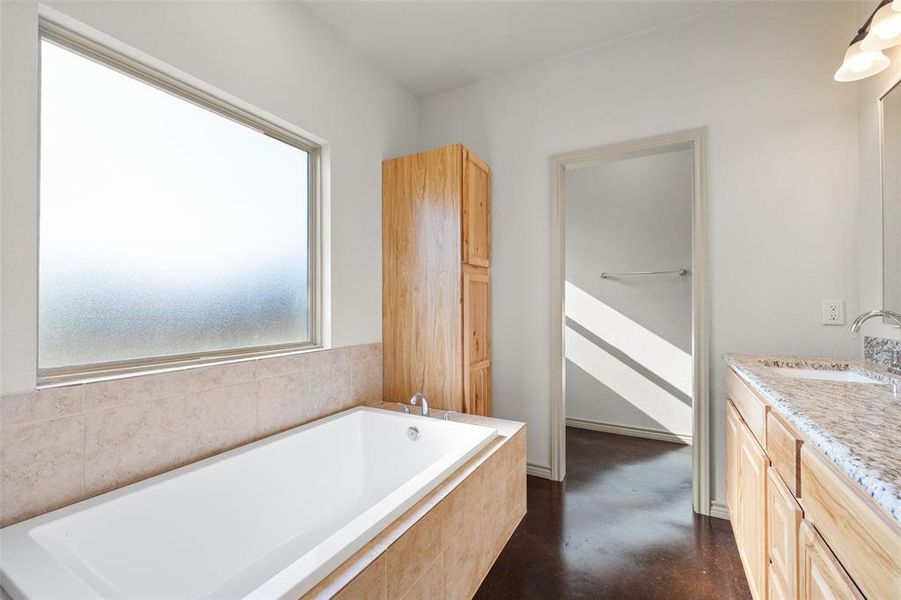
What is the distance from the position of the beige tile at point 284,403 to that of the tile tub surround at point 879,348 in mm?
2523

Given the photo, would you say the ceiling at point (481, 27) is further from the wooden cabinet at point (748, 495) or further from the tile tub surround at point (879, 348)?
the wooden cabinet at point (748, 495)

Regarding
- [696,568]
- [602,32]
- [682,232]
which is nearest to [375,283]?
[602,32]

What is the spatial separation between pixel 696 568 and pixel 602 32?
2799 mm

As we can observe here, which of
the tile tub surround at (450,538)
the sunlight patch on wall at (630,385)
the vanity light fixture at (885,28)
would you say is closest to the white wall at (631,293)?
the sunlight patch on wall at (630,385)

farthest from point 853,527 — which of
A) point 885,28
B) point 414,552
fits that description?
point 885,28

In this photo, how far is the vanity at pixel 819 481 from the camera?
26.1 inches

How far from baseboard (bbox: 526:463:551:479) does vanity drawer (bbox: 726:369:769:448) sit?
1.17m

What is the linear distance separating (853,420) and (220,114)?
7.91 feet

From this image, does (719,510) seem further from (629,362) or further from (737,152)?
(737,152)

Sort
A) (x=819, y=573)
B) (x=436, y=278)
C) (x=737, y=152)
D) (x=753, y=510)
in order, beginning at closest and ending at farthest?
(x=819, y=573)
(x=753, y=510)
(x=737, y=152)
(x=436, y=278)

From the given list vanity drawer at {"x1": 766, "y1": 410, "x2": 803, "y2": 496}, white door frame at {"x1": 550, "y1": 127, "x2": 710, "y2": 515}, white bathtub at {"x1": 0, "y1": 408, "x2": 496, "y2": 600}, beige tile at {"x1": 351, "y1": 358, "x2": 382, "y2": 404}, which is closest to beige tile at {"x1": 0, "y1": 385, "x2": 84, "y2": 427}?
white bathtub at {"x1": 0, "y1": 408, "x2": 496, "y2": 600}

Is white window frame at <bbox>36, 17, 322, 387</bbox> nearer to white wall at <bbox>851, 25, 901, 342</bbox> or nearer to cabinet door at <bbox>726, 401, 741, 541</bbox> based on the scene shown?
cabinet door at <bbox>726, 401, 741, 541</bbox>

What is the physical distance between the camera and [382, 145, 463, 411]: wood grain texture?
95.3 inches

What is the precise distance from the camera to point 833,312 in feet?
6.32
